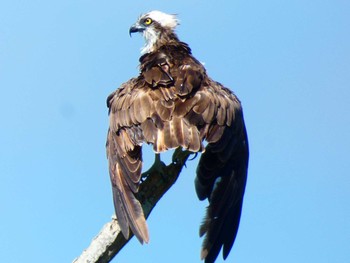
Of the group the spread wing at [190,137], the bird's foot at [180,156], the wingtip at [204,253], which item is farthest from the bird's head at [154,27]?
the wingtip at [204,253]

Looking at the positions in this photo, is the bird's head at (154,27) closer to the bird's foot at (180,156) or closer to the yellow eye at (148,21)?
the yellow eye at (148,21)

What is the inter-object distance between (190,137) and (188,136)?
25 mm

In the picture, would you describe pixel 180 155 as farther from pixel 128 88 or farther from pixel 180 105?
pixel 128 88

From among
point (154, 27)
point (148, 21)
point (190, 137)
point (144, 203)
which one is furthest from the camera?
point (148, 21)

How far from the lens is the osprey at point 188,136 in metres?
9.17

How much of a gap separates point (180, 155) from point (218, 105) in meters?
0.79

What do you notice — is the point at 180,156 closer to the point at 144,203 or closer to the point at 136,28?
the point at 144,203

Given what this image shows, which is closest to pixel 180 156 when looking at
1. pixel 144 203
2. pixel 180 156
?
pixel 180 156

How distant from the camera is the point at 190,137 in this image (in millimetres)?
9164

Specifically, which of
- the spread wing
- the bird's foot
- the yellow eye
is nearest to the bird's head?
the yellow eye

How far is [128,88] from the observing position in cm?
1031

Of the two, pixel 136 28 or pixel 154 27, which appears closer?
pixel 154 27

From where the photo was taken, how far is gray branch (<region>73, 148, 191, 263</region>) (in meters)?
7.84

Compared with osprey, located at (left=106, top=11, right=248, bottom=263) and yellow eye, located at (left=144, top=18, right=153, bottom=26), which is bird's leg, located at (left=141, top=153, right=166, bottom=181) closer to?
osprey, located at (left=106, top=11, right=248, bottom=263)
